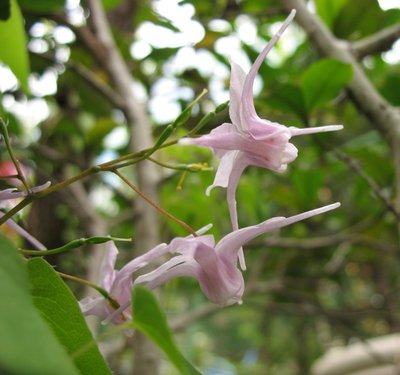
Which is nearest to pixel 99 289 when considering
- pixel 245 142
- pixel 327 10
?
pixel 245 142

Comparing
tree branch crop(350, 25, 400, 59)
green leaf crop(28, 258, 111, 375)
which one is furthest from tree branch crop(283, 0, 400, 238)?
green leaf crop(28, 258, 111, 375)

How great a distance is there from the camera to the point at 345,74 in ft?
2.00

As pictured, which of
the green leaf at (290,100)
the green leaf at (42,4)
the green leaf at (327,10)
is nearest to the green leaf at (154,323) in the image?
the green leaf at (290,100)

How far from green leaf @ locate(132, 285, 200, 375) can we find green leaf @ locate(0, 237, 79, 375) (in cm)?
6

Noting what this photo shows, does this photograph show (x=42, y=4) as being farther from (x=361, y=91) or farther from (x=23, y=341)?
(x=23, y=341)

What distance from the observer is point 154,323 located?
242mm

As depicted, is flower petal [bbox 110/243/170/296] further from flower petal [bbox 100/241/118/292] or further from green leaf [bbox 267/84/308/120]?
green leaf [bbox 267/84/308/120]

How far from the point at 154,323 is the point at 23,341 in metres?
0.08

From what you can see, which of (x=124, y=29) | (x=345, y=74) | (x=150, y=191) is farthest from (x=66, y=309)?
(x=124, y=29)

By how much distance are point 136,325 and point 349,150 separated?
0.70 m

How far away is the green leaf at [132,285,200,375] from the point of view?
235mm

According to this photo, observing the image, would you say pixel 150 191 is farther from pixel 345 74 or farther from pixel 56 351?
pixel 56 351

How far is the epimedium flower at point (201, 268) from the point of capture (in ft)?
1.09

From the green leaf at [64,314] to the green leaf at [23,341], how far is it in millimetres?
107
